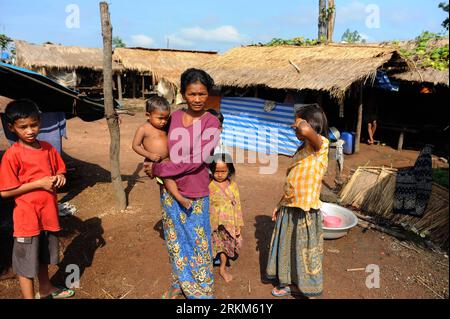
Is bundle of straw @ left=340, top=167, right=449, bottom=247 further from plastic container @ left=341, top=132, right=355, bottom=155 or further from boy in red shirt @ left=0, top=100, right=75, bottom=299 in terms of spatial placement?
plastic container @ left=341, top=132, right=355, bottom=155

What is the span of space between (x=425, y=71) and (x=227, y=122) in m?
6.27

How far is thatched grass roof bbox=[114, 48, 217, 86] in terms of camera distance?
18.7m

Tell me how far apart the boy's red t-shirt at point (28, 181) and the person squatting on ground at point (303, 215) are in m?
1.83

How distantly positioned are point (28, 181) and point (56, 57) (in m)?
19.6

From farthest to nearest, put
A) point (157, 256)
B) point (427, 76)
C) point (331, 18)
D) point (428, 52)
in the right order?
point (331, 18), point (428, 52), point (427, 76), point (157, 256)

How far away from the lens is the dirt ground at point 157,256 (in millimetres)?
2988

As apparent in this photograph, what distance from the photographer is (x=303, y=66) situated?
9.39 meters

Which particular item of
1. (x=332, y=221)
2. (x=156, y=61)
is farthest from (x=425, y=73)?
(x=156, y=61)

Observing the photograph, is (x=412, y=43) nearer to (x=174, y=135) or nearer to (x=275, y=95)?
(x=275, y=95)

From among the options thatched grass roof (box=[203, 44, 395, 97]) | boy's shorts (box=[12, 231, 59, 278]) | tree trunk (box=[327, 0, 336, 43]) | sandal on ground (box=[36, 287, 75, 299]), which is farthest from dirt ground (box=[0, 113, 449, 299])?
tree trunk (box=[327, 0, 336, 43])

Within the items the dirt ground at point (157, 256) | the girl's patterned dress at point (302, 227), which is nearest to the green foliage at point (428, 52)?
the dirt ground at point (157, 256)

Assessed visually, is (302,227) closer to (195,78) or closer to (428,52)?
(195,78)
